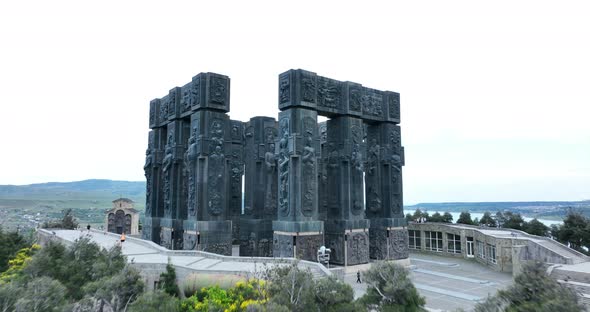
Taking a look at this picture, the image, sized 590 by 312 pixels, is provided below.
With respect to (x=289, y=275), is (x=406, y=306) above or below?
below

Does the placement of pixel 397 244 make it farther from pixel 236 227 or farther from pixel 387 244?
pixel 236 227

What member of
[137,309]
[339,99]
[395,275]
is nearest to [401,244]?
[339,99]

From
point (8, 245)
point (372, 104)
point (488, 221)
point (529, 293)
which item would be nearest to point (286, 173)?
point (372, 104)

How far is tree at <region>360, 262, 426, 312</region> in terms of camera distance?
1195 centimetres

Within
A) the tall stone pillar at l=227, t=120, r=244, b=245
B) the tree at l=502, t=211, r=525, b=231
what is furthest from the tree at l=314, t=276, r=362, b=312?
the tree at l=502, t=211, r=525, b=231

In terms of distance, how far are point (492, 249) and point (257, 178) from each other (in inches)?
708

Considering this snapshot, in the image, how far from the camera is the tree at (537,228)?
3550 cm

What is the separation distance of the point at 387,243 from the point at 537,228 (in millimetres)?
17232

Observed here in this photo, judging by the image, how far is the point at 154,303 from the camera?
1162 cm

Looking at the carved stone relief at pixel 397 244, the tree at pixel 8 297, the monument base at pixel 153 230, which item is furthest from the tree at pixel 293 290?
the monument base at pixel 153 230

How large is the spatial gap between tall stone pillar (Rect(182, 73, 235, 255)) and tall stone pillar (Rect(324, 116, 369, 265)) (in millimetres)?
7350

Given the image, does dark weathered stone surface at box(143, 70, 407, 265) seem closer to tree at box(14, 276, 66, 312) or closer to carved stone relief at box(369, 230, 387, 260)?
carved stone relief at box(369, 230, 387, 260)

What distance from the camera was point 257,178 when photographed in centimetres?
3120

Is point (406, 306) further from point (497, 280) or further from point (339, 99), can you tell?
point (339, 99)
